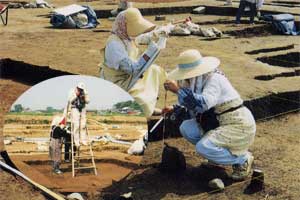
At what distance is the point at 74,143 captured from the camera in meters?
4.62

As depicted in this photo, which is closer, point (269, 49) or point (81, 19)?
point (269, 49)

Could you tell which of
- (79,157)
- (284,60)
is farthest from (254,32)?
(79,157)

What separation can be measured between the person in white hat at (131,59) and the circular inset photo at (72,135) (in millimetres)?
789

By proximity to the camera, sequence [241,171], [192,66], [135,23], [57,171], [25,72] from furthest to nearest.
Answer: [25,72] < [135,23] < [241,171] < [192,66] < [57,171]

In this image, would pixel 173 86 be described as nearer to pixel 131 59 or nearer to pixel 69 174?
pixel 131 59

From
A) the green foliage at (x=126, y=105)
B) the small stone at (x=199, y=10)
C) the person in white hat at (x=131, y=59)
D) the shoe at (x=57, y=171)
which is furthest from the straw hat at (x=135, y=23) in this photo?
the small stone at (x=199, y=10)

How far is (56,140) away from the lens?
181 inches

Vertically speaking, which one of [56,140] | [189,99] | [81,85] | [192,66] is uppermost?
[192,66]

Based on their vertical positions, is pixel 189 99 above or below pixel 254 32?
above

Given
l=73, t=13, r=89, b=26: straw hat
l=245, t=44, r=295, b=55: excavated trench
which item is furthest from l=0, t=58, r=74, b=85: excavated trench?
l=73, t=13, r=89, b=26: straw hat

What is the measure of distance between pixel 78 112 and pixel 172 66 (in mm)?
4034

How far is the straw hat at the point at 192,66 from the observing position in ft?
16.1

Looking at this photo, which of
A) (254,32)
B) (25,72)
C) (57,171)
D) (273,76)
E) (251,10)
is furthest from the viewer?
(251,10)

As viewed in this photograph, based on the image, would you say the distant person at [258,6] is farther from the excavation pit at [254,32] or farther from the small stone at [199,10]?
the small stone at [199,10]
